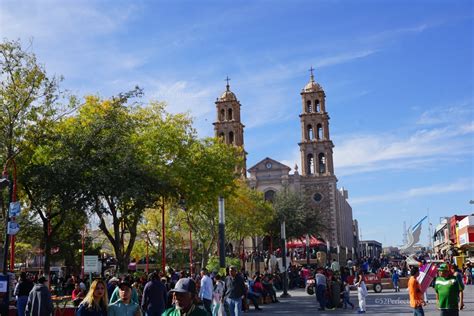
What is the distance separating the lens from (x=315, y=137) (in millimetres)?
73250

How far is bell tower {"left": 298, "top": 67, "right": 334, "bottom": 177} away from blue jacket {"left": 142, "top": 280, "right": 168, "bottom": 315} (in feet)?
196

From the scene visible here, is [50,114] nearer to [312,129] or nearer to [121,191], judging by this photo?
[121,191]

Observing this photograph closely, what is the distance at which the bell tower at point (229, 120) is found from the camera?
76062 millimetres

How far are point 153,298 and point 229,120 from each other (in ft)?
211

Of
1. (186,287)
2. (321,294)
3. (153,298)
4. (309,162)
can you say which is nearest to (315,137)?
(309,162)

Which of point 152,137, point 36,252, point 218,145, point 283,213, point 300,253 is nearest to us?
point 152,137

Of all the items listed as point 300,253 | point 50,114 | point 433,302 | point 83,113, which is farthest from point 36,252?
point 433,302

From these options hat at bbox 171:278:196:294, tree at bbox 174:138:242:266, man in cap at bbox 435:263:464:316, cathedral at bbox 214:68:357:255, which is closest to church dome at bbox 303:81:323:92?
cathedral at bbox 214:68:357:255

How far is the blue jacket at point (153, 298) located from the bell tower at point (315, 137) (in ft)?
196

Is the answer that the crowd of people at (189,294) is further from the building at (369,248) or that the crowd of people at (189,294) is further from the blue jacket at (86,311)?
the building at (369,248)

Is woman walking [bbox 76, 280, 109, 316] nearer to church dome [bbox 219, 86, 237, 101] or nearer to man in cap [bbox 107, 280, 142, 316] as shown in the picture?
man in cap [bbox 107, 280, 142, 316]

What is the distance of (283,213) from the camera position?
59.2 m

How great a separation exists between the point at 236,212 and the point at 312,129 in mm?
32136

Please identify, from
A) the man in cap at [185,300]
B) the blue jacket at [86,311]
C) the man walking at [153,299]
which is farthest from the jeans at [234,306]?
the man in cap at [185,300]
